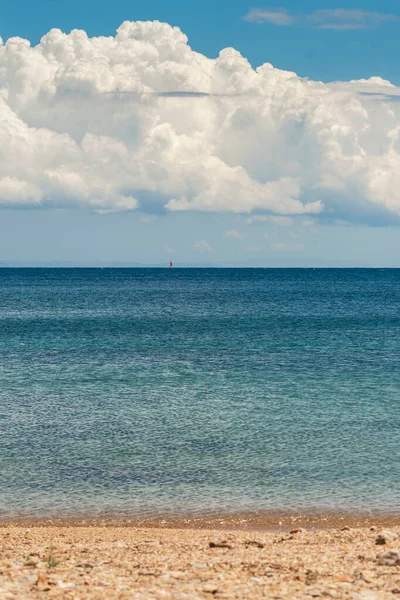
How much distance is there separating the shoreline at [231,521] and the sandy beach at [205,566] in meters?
2.52

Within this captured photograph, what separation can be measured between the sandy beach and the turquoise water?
5435 mm

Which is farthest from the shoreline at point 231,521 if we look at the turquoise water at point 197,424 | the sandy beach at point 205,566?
the sandy beach at point 205,566

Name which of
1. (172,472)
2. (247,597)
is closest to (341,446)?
(172,472)

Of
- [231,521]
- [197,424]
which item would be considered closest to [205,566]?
[231,521]

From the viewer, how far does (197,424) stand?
1339 inches

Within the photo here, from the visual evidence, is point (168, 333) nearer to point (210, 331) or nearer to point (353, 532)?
point (210, 331)

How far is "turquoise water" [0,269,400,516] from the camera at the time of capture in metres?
25.3

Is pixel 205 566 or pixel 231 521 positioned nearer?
pixel 205 566

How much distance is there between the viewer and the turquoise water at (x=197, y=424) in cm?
2531

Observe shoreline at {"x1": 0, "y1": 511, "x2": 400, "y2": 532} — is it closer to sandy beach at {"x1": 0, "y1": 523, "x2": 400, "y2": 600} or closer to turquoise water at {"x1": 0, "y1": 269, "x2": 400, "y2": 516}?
turquoise water at {"x1": 0, "y1": 269, "x2": 400, "y2": 516}

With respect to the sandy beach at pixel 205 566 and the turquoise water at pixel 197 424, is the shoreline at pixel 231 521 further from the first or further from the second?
the sandy beach at pixel 205 566

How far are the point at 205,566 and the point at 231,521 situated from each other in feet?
27.0

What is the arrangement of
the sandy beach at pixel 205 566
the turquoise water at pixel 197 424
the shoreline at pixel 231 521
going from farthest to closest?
1. the turquoise water at pixel 197 424
2. the shoreline at pixel 231 521
3. the sandy beach at pixel 205 566

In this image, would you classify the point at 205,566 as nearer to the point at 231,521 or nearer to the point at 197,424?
the point at 231,521
